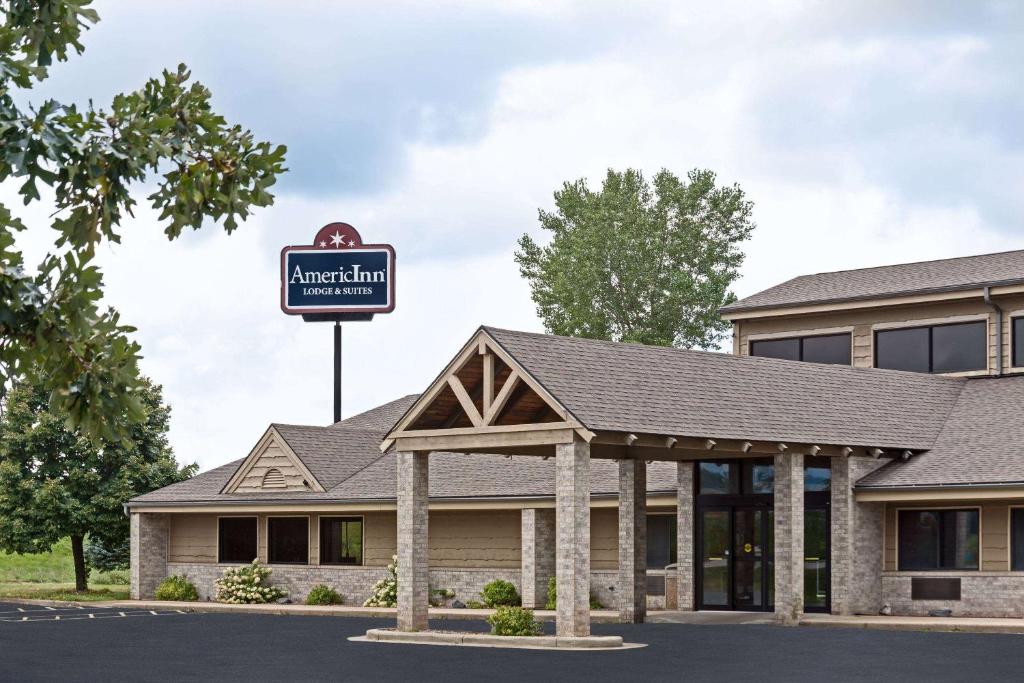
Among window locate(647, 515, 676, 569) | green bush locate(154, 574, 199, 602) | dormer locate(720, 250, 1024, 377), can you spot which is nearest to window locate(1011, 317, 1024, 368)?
dormer locate(720, 250, 1024, 377)

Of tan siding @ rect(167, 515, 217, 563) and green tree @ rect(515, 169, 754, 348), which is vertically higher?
green tree @ rect(515, 169, 754, 348)

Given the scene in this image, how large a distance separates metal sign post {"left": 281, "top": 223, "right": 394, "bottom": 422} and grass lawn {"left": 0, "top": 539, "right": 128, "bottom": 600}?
36.3 feet

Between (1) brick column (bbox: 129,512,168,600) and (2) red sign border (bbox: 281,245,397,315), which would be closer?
(1) brick column (bbox: 129,512,168,600)

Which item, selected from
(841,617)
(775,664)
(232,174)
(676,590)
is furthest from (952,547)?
(232,174)

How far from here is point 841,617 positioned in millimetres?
29797

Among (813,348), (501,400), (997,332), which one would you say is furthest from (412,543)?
(997,332)

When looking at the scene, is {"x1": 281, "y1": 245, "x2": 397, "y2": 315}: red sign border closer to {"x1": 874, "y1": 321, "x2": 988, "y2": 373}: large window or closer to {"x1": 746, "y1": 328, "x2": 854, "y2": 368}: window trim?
{"x1": 746, "y1": 328, "x2": 854, "y2": 368}: window trim

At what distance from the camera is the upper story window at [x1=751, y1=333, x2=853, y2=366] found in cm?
3809

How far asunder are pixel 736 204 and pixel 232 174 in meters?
53.7

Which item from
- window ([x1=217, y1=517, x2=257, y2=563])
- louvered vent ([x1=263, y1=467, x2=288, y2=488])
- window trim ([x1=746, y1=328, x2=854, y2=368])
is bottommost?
window ([x1=217, y1=517, x2=257, y2=563])

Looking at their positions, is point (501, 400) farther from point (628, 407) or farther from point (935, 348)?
point (935, 348)

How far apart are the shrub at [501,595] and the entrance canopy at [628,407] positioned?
21.2ft

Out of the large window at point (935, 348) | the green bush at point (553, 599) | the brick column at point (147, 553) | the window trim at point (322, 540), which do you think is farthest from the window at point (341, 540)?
the large window at point (935, 348)

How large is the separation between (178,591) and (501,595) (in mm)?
10741
